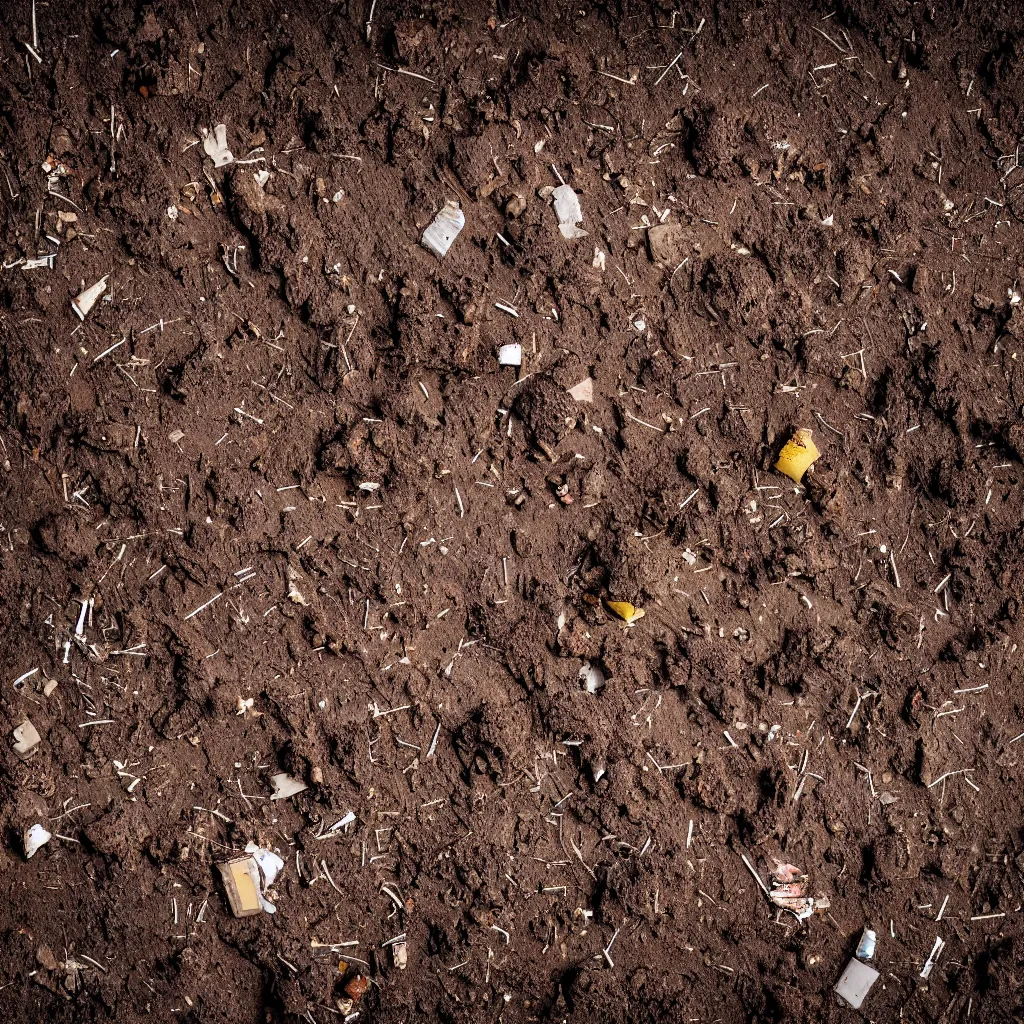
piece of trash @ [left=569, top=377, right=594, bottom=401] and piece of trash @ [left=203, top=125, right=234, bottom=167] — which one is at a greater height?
piece of trash @ [left=203, top=125, right=234, bottom=167]

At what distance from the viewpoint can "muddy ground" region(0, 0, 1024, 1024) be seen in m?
2.24

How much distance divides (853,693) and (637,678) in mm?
545

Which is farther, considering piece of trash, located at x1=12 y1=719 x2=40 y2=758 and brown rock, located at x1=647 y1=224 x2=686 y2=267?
brown rock, located at x1=647 y1=224 x2=686 y2=267

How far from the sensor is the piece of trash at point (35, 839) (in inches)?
87.8

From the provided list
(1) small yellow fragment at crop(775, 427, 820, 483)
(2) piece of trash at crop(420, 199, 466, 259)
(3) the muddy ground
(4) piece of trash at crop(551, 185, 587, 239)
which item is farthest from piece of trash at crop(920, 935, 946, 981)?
(2) piece of trash at crop(420, 199, 466, 259)

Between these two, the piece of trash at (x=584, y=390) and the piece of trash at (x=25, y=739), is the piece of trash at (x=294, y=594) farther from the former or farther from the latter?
the piece of trash at (x=584, y=390)

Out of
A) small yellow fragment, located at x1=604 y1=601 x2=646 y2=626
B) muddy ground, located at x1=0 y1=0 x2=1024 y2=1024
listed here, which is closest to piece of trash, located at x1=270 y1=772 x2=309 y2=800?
muddy ground, located at x1=0 y1=0 x2=1024 y2=1024

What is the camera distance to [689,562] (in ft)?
7.73

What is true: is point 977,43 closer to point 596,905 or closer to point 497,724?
point 497,724

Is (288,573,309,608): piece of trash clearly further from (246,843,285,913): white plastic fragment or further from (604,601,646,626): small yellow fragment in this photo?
(604,601,646,626): small yellow fragment

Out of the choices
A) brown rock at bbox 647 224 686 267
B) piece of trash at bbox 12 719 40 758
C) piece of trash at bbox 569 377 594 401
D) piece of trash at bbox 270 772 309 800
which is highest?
brown rock at bbox 647 224 686 267

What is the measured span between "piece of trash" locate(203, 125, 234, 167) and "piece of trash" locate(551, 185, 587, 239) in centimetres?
78

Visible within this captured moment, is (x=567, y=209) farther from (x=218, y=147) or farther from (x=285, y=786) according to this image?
(x=285, y=786)

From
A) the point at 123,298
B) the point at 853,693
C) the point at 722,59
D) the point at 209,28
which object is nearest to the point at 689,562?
the point at 853,693
